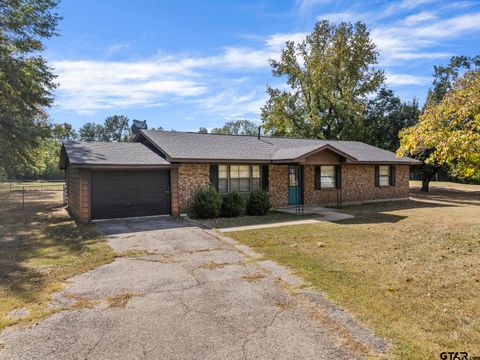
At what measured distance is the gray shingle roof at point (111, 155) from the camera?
1213 cm

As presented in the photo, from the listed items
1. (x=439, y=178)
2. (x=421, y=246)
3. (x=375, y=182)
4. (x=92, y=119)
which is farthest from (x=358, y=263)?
(x=92, y=119)

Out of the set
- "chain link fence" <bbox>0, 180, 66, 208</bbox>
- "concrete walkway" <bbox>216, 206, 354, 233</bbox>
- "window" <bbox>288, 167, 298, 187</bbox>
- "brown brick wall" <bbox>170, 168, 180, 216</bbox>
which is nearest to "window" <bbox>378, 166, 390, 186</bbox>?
"concrete walkway" <bbox>216, 206, 354, 233</bbox>

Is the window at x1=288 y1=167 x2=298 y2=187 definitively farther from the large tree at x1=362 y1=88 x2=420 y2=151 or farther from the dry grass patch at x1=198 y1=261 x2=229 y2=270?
the large tree at x1=362 y1=88 x2=420 y2=151

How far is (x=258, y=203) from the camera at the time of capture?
14.3m

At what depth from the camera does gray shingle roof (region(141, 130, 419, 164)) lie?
571 inches

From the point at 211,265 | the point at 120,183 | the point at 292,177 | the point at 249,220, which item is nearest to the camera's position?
the point at 211,265

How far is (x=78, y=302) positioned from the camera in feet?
16.6

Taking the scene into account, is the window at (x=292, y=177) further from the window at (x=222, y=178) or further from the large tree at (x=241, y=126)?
the large tree at (x=241, y=126)

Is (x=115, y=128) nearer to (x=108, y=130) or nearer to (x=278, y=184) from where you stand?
(x=108, y=130)

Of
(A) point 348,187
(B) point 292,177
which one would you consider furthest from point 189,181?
(A) point 348,187

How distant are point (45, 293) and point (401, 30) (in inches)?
578

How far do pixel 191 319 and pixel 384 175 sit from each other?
60.8 feet

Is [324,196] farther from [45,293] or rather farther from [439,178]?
[439,178]

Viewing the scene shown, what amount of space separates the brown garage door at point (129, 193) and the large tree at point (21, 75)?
9193 mm
